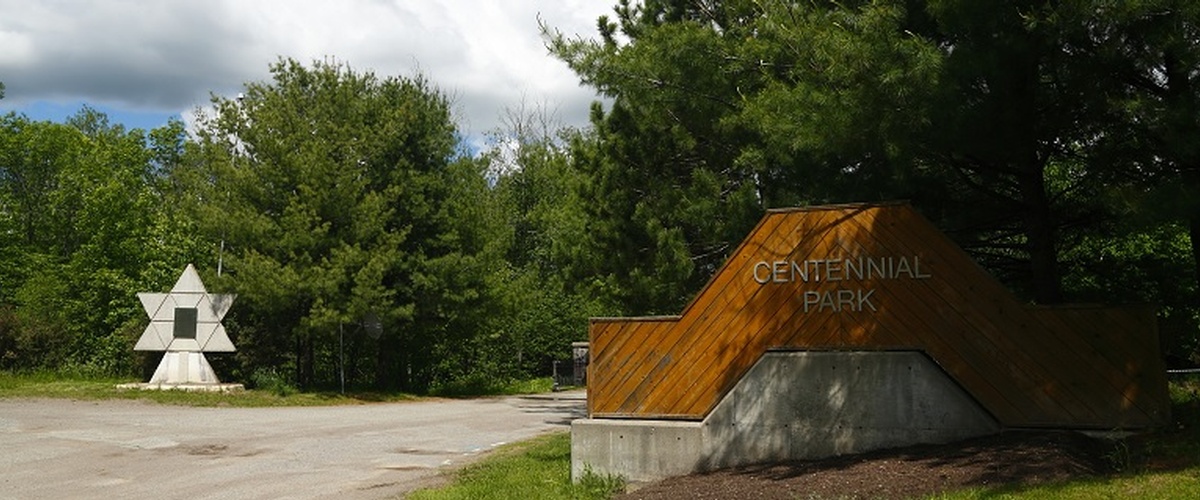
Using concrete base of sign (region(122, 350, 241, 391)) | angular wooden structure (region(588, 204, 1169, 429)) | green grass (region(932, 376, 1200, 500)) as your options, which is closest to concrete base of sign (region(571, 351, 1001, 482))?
angular wooden structure (region(588, 204, 1169, 429))

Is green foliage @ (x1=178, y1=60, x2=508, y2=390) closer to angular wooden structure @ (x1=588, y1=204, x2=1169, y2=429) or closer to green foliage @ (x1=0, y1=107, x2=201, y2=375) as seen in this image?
green foliage @ (x1=0, y1=107, x2=201, y2=375)

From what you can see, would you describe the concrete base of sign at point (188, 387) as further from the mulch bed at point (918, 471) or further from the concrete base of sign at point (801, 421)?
the mulch bed at point (918, 471)

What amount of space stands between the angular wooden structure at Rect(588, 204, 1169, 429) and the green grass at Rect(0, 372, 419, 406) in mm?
15087

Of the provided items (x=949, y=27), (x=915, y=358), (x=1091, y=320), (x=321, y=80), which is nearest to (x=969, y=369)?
(x=915, y=358)

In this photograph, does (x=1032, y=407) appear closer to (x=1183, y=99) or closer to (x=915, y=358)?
(x=915, y=358)

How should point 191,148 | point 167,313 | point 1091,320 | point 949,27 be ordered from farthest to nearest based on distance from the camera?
point 191,148
point 167,313
point 1091,320
point 949,27

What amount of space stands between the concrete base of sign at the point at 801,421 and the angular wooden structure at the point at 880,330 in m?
0.18

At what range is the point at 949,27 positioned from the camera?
26.5 feet

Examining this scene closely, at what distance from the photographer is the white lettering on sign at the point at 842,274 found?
9469 millimetres

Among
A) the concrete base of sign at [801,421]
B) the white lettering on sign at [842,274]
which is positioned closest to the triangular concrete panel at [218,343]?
the concrete base of sign at [801,421]

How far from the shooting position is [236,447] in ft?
47.8

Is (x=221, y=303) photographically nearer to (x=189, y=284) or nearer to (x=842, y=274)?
(x=189, y=284)

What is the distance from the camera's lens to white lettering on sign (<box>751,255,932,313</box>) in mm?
9469

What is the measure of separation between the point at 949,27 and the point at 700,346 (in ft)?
13.2
